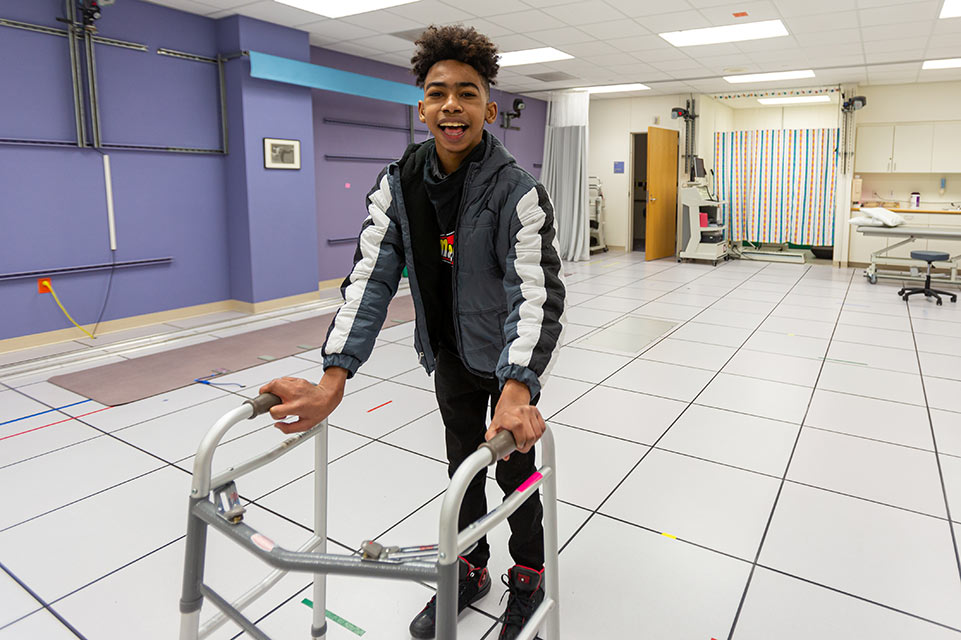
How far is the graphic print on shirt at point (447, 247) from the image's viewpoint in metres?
1.41

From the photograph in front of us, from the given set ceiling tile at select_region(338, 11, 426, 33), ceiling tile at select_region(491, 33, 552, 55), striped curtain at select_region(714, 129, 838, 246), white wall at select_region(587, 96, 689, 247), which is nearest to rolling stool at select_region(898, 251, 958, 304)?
striped curtain at select_region(714, 129, 838, 246)

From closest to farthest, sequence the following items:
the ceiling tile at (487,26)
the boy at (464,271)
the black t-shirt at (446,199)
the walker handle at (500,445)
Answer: the walker handle at (500,445) < the boy at (464,271) < the black t-shirt at (446,199) < the ceiling tile at (487,26)

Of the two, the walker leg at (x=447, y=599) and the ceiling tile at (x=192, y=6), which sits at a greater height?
the ceiling tile at (x=192, y=6)

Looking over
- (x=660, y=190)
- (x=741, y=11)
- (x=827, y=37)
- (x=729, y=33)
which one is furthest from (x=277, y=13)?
(x=660, y=190)

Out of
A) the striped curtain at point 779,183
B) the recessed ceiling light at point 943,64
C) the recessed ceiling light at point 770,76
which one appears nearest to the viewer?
the recessed ceiling light at point 943,64

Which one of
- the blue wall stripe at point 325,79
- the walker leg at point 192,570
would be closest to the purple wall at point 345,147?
the blue wall stripe at point 325,79

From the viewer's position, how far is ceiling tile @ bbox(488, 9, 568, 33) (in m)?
5.31

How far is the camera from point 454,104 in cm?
127

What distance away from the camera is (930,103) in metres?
→ 8.42

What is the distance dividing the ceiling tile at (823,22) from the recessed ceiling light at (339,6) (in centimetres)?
346

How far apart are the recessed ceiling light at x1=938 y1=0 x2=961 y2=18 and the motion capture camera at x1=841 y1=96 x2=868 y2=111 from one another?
10.8 feet

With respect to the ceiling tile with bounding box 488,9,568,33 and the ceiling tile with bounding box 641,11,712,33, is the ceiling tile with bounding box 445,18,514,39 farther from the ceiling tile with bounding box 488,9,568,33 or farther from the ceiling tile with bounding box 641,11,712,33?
the ceiling tile with bounding box 641,11,712,33

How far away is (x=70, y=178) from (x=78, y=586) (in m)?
3.78

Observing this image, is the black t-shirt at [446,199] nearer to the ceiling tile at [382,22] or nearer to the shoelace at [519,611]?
the shoelace at [519,611]
